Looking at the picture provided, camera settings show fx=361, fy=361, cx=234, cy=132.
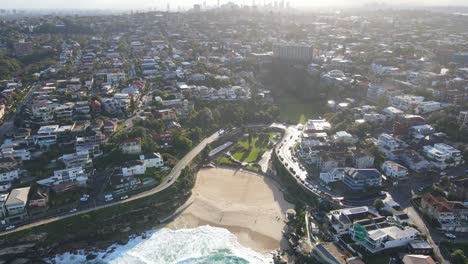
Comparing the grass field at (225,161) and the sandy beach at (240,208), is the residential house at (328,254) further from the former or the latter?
the grass field at (225,161)

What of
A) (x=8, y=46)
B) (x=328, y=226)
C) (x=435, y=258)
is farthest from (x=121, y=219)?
(x=8, y=46)

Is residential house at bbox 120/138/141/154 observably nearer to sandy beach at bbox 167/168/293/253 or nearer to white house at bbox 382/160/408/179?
sandy beach at bbox 167/168/293/253

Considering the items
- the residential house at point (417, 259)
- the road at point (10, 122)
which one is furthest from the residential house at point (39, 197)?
the residential house at point (417, 259)

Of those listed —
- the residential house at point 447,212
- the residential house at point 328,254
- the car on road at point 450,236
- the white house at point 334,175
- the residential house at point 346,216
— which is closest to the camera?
the residential house at point 328,254

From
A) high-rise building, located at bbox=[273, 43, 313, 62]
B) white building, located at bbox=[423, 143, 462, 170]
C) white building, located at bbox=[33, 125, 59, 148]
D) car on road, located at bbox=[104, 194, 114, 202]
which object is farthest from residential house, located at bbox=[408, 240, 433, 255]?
high-rise building, located at bbox=[273, 43, 313, 62]

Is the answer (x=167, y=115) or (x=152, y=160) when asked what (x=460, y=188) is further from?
(x=167, y=115)

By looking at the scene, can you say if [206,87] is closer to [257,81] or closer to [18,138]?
[257,81]
